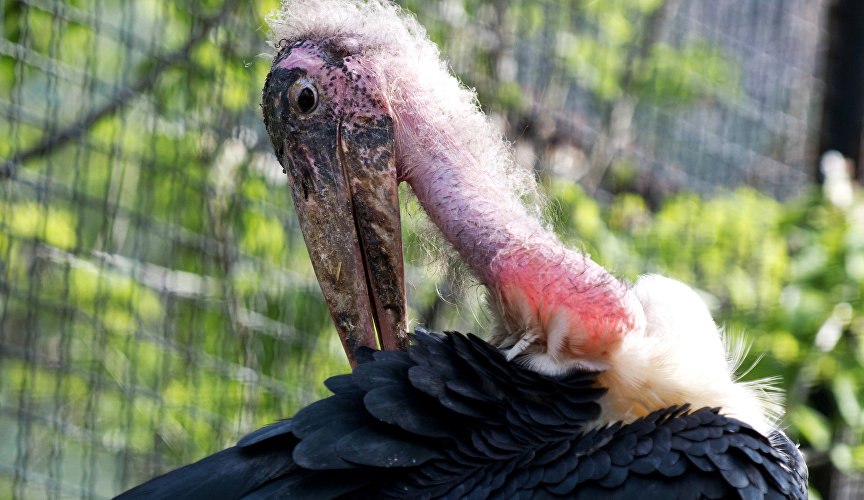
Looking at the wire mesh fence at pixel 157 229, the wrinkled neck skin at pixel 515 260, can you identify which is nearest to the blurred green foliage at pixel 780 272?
the wire mesh fence at pixel 157 229

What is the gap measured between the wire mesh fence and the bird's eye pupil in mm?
920

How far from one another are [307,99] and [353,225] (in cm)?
25

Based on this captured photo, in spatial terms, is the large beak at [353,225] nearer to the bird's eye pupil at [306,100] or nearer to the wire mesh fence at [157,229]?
the bird's eye pupil at [306,100]

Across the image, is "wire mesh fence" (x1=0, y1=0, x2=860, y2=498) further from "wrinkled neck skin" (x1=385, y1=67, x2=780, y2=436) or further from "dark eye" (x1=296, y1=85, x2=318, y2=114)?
"dark eye" (x1=296, y1=85, x2=318, y2=114)

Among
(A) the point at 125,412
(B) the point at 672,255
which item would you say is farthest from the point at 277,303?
(B) the point at 672,255

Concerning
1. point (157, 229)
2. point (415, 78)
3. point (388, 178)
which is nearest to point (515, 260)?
point (388, 178)

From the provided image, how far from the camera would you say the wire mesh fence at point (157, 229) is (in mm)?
2729

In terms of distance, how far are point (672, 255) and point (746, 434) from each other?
2216 mm

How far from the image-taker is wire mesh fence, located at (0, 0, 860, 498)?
2729 millimetres

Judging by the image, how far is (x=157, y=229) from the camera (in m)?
2.96

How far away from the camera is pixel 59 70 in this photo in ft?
8.77

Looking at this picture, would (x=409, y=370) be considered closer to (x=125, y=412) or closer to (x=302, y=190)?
(x=302, y=190)

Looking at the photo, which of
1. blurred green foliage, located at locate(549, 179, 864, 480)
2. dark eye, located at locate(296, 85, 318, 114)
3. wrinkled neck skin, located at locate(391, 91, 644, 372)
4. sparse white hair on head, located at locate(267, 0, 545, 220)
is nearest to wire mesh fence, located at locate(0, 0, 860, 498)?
blurred green foliage, located at locate(549, 179, 864, 480)

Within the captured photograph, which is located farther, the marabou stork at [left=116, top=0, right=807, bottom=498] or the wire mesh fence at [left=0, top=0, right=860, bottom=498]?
the wire mesh fence at [left=0, top=0, right=860, bottom=498]
